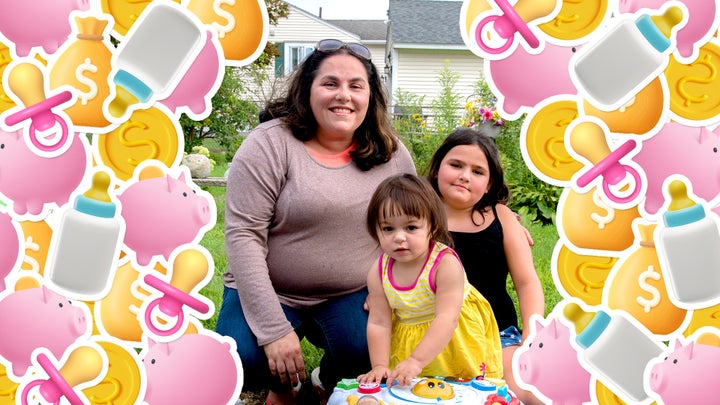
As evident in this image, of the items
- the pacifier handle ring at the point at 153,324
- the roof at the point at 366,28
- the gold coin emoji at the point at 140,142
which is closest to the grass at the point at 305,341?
the pacifier handle ring at the point at 153,324

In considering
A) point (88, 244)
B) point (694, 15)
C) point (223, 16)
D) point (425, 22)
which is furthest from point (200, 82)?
point (425, 22)

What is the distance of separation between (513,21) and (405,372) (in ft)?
3.37

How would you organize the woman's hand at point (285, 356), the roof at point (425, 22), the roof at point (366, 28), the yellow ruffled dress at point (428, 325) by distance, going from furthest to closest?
1. the roof at point (366, 28)
2. the roof at point (425, 22)
3. the woman's hand at point (285, 356)
4. the yellow ruffled dress at point (428, 325)

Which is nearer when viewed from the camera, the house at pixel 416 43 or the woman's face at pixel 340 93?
A: the woman's face at pixel 340 93

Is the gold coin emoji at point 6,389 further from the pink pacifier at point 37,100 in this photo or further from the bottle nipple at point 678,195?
the bottle nipple at point 678,195

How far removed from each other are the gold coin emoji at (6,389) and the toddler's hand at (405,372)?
103 centimetres

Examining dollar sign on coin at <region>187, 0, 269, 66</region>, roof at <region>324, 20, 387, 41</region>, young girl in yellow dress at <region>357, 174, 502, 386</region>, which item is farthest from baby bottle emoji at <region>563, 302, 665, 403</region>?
roof at <region>324, 20, 387, 41</region>

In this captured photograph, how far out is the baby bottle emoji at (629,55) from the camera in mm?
1801

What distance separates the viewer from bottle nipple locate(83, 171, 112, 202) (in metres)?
1.82

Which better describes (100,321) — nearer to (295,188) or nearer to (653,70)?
(295,188)

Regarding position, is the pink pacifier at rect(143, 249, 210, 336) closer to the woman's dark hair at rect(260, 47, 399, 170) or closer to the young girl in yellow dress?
the young girl in yellow dress

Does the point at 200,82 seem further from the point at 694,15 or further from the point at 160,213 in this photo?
the point at 694,15

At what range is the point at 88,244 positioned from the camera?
1812mm

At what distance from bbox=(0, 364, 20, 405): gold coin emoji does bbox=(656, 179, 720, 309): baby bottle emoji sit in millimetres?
1764
